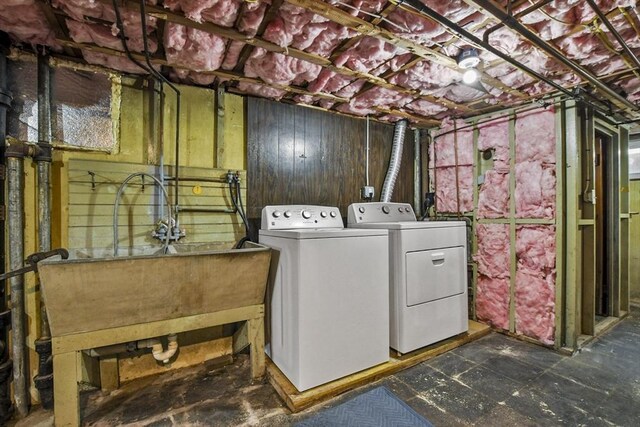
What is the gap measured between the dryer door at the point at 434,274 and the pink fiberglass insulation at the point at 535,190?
706 millimetres

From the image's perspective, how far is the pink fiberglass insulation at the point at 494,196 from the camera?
2.75 meters

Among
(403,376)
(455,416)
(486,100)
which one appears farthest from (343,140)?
(455,416)

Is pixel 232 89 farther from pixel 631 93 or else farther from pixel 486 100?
pixel 631 93

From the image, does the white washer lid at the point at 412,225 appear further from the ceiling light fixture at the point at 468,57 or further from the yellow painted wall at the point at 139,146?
the yellow painted wall at the point at 139,146

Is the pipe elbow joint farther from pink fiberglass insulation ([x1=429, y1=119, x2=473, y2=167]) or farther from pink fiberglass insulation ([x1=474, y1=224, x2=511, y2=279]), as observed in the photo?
pink fiberglass insulation ([x1=474, y1=224, x2=511, y2=279])

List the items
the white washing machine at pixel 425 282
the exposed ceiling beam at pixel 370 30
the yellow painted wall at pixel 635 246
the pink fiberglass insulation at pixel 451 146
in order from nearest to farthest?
1. the exposed ceiling beam at pixel 370 30
2. the white washing machine at pixel 425 282
3. the pink fiberglass insulation at pixel 451 146
4. the yellow painted wall at pixel 635 246

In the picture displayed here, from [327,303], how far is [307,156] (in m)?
1.40

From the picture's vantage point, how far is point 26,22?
1.56 meters

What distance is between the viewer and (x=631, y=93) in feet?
8.00

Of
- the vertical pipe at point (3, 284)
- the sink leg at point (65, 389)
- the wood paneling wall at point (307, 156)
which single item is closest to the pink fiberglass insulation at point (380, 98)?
the wood paneling wall at point (307, 156)

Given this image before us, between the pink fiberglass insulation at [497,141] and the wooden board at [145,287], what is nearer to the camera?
the wooden board at [145,287]

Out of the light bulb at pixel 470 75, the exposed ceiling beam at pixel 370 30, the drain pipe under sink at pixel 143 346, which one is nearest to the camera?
the exposed ceiling beam at pixel 370 30

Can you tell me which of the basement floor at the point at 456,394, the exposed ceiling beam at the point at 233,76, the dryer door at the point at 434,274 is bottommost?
the basement floor at the point at 456,394

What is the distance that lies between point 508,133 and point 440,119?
0.71m
